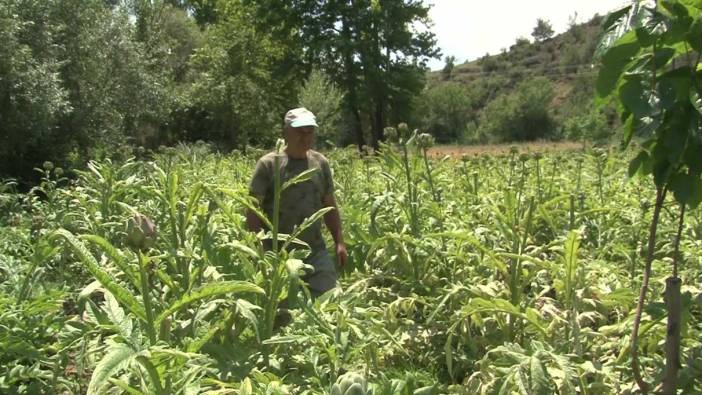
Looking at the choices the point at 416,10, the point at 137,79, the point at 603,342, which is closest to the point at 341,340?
the point at 603,342

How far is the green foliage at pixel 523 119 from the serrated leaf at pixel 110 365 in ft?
189

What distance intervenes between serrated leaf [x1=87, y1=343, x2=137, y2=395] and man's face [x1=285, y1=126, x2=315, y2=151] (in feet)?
7.16

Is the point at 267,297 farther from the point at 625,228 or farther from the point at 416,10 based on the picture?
the point at 416,10

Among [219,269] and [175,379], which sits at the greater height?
[219,269]

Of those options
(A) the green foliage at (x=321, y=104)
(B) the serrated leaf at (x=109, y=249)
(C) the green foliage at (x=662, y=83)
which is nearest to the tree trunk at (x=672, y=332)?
(C) the green foliage at (x=662, y=83)

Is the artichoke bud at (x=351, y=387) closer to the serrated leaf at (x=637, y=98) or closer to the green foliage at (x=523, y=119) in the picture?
the serrated leaf at (x=637, y=98)

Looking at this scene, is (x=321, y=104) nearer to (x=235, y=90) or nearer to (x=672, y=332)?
(x=235, y=90)

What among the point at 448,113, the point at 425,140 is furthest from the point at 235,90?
the point at 448,113

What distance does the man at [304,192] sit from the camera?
3484 mm

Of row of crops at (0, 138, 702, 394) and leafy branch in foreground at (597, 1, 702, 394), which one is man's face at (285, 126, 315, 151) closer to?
row of crops at (0, 138, 702, 394)

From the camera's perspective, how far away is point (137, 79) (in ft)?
53.6

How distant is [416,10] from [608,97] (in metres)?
28.7

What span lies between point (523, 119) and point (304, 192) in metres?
58.4

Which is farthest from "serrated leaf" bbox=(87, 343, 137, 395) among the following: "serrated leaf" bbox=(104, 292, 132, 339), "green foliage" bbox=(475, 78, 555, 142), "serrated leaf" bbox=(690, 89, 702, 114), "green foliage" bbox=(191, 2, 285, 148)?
"green foliage" bbox=(475, 78, 555, 142)
